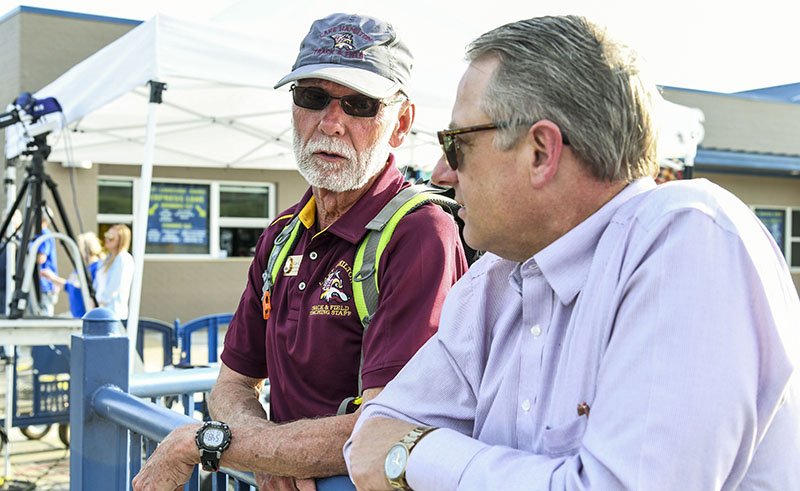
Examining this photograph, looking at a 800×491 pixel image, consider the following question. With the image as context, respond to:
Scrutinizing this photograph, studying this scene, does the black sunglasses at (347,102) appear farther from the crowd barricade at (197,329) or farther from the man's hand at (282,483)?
the crowd barricade at (197,329)

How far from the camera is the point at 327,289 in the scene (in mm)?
1908

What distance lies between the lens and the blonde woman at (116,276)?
777 cm

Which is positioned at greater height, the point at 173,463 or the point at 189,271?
the point at 173,463

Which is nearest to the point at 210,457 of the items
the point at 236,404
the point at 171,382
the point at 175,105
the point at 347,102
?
the point at 236,404

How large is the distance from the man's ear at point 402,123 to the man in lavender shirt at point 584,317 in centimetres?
73

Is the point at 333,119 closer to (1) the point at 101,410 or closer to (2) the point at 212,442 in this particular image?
(2) the point at 212,442

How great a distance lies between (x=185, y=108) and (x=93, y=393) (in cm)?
556

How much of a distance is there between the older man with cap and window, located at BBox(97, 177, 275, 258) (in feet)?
41.9

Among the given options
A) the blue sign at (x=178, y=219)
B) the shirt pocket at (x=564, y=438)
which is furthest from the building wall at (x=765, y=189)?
the shirt pocket at (x=564, y=438)

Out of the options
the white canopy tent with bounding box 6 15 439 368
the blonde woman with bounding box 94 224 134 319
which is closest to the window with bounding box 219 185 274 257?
the white canopy tent with bounding box 6 15 439 368

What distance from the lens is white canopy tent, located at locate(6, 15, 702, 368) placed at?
5094 millimetres

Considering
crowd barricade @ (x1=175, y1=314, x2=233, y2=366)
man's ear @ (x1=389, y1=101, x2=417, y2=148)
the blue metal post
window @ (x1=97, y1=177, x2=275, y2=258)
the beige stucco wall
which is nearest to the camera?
man's ear @ (x1=389, y1=101, x2=417, y2=148)

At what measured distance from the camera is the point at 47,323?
5195 mm

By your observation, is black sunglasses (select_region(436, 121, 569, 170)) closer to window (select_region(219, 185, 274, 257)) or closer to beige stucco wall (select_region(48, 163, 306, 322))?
beige stucco wall (select_region(48, 163, 306, 322))
